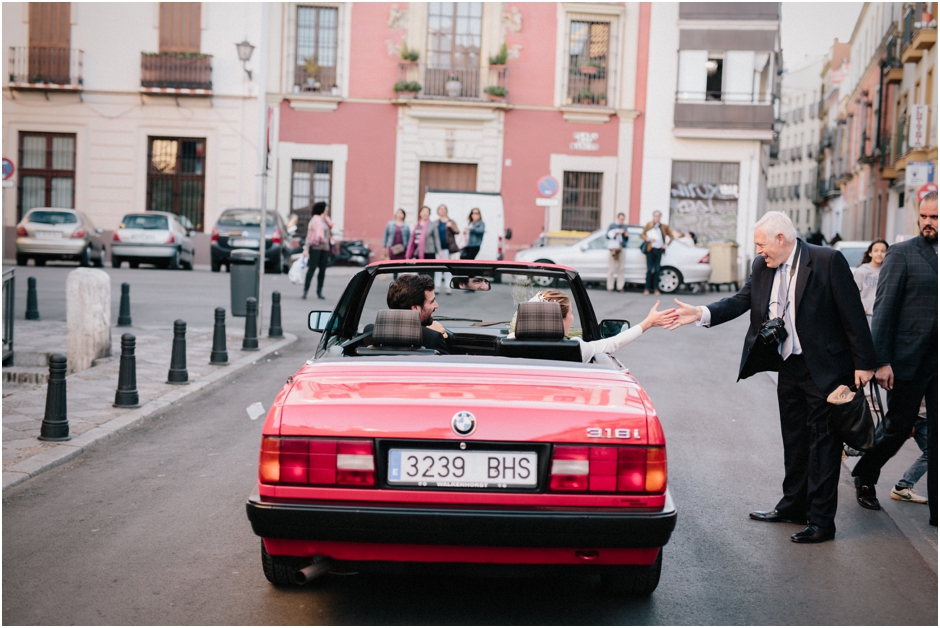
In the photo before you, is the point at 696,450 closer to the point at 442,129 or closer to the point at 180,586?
the point at 180,586

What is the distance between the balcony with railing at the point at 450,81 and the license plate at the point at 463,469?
31.4 m

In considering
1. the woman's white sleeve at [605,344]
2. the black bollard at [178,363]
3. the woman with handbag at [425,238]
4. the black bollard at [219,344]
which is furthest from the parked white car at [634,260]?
the woman's white sleeve at [605,344]

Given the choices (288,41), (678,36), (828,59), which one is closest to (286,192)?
(288,41)

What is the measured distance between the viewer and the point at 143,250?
26.8 m

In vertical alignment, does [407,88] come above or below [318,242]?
above

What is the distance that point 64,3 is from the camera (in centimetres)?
3438

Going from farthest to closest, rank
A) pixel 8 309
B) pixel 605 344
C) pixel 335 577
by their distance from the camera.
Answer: pixel 8 309, pixel 605 344, pixel 335 577

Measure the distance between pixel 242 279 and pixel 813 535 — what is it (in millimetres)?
10954

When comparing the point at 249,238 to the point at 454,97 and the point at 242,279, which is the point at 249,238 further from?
the point at 242,279

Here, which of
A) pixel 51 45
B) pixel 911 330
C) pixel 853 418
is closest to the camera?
pixel 853 418

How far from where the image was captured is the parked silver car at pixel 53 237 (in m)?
26.5

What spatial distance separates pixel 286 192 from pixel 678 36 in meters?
13.3

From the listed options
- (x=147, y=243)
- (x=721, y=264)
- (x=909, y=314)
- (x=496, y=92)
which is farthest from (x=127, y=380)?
(x=496, y=92)

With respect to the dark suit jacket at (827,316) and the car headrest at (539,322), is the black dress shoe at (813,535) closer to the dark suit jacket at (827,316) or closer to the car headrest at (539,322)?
the dark suit jacket at (827,316)
